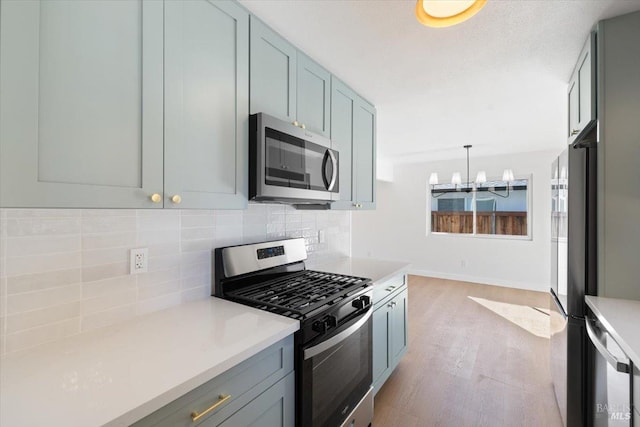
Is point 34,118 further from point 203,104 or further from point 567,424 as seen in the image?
point 567,424

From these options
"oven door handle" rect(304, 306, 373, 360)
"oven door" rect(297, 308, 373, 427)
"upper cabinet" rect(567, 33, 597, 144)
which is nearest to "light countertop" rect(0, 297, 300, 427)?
"oven door handle" rect(304, 306, 373, 360)

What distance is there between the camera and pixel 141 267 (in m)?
1.32

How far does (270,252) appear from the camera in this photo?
6.14 ft

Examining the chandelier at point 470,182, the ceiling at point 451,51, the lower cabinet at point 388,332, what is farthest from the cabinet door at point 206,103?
the chandelier at point 470,182

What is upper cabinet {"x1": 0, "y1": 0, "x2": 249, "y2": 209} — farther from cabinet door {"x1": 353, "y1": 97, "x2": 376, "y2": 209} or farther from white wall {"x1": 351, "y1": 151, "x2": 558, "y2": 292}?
white wall {"x1": 351, "y1": 151, "x2": 558, "y2": 292}

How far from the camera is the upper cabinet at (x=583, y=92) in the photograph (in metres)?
1.59

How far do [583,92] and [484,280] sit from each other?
4.37m

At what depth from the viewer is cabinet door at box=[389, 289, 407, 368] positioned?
228 cm

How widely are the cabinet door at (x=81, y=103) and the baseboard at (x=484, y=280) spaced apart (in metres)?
5.77

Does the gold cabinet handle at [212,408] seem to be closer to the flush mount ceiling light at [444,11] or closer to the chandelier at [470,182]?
the flush mount ceiling light at [444,11]

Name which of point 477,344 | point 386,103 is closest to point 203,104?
point 386,103

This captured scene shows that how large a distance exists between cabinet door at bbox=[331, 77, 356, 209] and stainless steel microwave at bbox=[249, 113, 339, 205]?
0.32 metres

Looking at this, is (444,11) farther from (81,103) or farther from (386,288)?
(386,288)

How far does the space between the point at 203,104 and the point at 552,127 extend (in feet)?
13.2
